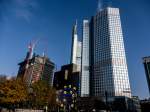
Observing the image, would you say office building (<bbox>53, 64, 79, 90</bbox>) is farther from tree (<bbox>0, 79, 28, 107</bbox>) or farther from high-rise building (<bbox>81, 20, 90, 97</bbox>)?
tree (<bbox>0, 79, 28, 107</bbox>)

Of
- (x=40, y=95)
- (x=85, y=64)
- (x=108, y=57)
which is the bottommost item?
(x=40, y=95)

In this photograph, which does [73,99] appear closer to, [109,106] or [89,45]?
[109,106]

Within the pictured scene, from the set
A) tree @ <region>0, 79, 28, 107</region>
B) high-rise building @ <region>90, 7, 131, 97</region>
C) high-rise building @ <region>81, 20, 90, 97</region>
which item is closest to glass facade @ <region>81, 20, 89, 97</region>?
high-rise building @ <region>81, 20, 90, 97</region>

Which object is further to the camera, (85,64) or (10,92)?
(85,64)

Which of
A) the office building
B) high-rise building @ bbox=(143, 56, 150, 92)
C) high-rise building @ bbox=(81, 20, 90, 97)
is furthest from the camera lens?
the office building

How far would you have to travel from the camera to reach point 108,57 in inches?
4963

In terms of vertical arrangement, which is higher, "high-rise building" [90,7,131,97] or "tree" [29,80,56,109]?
"high-rise building" [90,7,131,97]

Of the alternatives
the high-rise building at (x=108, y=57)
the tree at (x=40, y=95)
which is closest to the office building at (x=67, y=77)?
→ the high-rise building at (x=108, y=57)

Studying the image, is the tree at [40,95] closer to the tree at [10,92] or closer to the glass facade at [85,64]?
the tree at [10,92]

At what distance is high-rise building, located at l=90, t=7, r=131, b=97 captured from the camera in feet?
380

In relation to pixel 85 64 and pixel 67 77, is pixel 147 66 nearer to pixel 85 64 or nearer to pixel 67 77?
pixel 85 64

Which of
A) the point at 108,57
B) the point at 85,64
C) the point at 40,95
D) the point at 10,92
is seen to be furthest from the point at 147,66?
the point at 10,92

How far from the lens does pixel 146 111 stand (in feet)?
243

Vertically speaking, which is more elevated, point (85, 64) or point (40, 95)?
point (85, 64)
